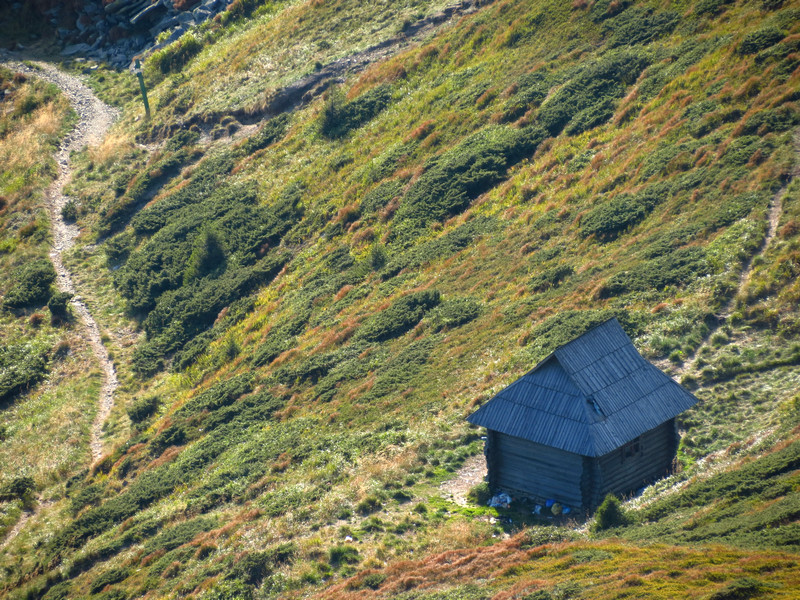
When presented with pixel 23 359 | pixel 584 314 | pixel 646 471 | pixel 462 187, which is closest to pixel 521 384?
pixel 646 471

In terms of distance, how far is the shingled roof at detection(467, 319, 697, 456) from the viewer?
74.4 ft

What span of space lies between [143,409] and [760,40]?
39.3 metres

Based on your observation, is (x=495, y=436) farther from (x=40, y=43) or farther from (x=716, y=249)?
(x=40, y=43)

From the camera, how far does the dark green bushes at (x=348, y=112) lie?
58.1 m

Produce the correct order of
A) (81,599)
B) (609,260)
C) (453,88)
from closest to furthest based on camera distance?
(81,599), (609,260), (453,88)

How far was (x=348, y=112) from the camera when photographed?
5856 cm

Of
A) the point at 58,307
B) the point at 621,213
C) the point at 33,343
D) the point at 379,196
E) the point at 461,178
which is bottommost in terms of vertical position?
the point at 621,213

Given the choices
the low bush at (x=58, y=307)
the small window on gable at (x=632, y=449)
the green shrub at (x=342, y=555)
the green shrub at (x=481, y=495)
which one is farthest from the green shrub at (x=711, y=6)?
the low bush at (x=58, y=307)

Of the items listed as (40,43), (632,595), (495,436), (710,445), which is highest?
(40,43)

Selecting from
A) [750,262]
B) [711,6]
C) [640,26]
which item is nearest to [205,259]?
[640,26]

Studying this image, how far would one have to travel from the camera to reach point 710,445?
77.5 ft

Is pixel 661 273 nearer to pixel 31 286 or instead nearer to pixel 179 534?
pixel 179 534

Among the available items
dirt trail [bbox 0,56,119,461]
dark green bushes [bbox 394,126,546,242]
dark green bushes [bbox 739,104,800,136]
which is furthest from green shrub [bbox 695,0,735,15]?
dirt trail [bbox 0,56,119,461]

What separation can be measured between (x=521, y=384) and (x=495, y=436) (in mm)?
1924
